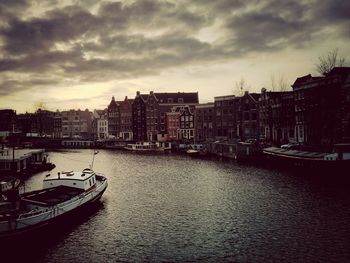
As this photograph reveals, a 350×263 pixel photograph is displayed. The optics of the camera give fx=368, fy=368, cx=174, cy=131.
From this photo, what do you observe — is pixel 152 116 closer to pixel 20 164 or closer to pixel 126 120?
pixel 126 120

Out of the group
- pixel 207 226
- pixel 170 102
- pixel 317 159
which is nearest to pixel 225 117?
pixel 170 102

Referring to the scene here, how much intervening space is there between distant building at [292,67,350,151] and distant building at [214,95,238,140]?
4045 centimetres

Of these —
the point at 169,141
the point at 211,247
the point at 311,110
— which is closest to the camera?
the point at 211,247

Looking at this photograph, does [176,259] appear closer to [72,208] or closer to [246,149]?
[72,208]

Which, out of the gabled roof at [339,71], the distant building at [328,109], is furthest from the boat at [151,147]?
the gabled roof at [339,71]

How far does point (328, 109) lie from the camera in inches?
3246

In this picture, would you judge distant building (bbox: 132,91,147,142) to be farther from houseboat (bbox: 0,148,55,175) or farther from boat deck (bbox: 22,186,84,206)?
boat deck (bbox: 22,186,84,206)

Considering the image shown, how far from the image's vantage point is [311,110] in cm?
8756

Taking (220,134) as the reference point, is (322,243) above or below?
below

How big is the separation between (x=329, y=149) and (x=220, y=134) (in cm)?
6449

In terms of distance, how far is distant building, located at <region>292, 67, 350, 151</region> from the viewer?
265 ft

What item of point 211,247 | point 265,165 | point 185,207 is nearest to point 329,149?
point 265,165

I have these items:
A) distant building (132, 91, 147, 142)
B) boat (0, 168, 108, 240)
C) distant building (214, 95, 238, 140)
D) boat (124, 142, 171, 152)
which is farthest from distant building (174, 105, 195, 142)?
boat (0, 168, 108, 240)

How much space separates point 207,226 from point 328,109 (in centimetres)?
5725
